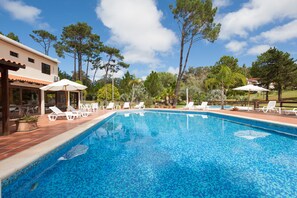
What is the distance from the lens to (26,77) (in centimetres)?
1349

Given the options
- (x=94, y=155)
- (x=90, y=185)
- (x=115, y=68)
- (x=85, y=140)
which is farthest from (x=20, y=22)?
(x=90, y=185)

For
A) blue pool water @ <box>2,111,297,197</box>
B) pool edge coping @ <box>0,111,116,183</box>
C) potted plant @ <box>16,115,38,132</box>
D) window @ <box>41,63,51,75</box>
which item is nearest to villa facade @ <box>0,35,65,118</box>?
window @ <box>41,63,51,75</box>

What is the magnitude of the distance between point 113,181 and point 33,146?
103 inches

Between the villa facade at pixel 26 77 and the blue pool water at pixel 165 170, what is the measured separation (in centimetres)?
849

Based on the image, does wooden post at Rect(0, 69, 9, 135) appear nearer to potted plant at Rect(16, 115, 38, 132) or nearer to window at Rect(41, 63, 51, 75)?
potted plant at Rect(16, 115, 38, 132)

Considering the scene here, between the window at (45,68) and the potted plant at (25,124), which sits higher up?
the window at (45,68)

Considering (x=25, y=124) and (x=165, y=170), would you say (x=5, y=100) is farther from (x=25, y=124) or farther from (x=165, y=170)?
(x=165, y=170)

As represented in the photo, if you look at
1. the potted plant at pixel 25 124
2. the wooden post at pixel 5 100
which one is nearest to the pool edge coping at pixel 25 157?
the wooden post at pixel 5 100

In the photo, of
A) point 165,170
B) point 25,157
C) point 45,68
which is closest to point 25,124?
point 25,157

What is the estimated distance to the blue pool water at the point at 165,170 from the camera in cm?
356

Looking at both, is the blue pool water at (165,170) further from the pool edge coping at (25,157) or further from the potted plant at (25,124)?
the potted plant at (25,124)

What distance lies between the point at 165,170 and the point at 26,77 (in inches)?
518

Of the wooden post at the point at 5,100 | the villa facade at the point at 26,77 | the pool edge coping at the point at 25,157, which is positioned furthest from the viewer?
the villa facade at the point at 26,77

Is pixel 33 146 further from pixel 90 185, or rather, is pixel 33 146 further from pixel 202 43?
pixel 202 43
